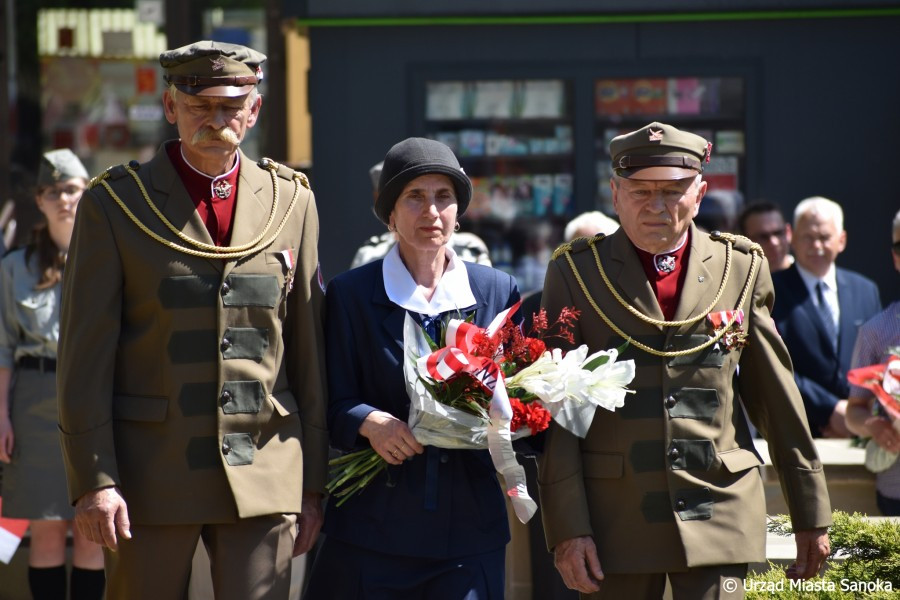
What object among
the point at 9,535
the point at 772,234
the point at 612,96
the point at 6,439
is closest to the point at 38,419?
the point at 6,439

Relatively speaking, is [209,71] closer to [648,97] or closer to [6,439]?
[6,439]

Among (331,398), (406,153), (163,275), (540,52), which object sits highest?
(540,52)

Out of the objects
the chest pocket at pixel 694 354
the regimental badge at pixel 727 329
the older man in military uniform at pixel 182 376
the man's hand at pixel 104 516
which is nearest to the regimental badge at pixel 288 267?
the older man in military uniform at pixel 182 376

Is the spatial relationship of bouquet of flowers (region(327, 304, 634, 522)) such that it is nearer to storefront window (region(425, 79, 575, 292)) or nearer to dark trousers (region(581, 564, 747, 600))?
dark trousers (region(581, 564, 747, 600))

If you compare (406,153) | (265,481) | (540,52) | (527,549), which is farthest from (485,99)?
(265,481)

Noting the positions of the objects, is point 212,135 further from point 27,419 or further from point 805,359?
point 805,359

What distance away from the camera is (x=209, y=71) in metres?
3.71

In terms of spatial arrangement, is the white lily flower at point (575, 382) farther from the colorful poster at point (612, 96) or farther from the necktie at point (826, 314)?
the colorful poster at point (612, 96)

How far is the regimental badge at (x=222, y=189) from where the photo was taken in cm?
386

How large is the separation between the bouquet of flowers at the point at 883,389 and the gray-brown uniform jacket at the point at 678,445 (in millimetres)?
1525

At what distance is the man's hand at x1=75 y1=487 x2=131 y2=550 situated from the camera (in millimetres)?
3537

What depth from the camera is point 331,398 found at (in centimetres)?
393

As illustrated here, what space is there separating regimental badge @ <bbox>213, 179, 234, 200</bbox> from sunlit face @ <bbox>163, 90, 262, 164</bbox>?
3.8 inches

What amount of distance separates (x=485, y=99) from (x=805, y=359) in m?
3.09
